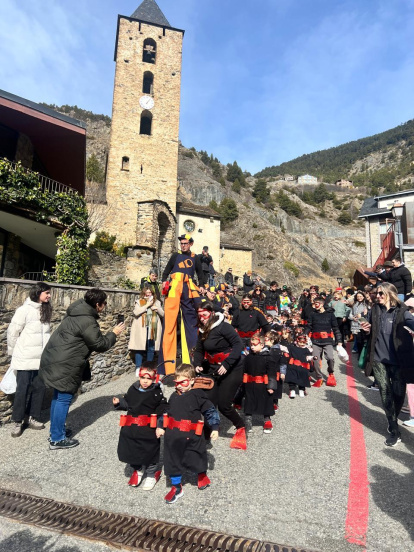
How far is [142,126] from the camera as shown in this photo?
98.1ft

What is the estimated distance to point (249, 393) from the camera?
15.1 feet

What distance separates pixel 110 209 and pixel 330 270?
5090cm

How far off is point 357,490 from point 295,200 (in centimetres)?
9120

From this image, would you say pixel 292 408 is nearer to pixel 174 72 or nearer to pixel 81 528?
pixel 81 528

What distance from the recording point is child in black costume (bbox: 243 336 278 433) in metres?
4.51

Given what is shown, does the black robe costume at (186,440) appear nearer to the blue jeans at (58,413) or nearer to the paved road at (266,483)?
the paved road at (266,483)

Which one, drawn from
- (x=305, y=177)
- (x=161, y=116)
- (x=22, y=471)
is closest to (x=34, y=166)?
(x=22, y=471)

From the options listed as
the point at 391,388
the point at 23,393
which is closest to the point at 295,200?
the point at 391,388

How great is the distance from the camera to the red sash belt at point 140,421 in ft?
10.2

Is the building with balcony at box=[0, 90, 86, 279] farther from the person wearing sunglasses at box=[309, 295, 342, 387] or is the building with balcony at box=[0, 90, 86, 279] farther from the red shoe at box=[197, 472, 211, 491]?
the red shoe at box=[197, 472, 211, 491]

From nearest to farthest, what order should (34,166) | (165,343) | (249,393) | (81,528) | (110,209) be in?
(81,528)
(249,393)
(165,343)
(34,166)
(110,209)

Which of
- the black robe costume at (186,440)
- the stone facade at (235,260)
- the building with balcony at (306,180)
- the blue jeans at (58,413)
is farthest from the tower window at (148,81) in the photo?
the building with balcony at (306,180)

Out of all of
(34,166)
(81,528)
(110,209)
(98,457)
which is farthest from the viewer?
(110,209)

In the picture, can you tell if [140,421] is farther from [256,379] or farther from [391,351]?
[391,351]
